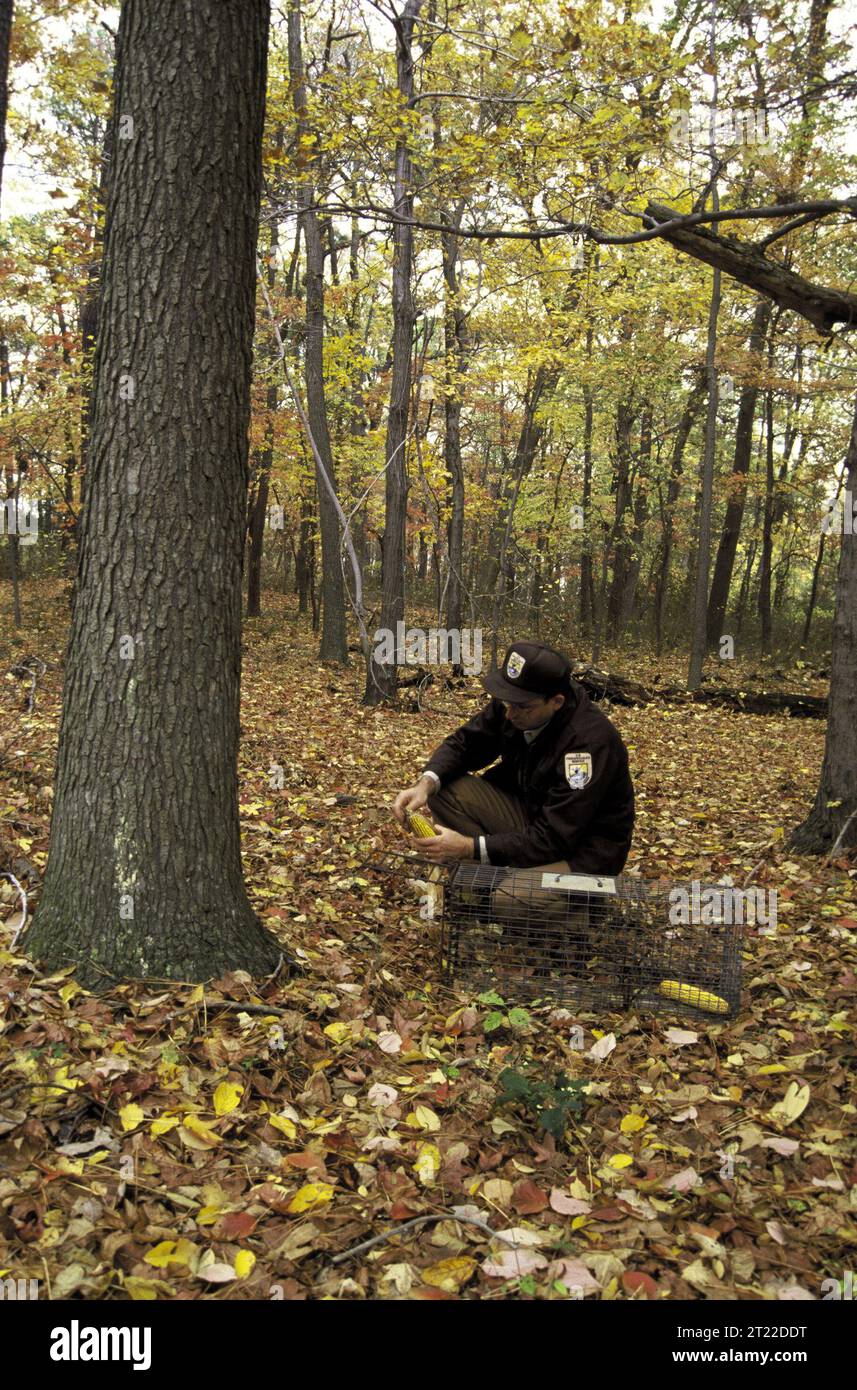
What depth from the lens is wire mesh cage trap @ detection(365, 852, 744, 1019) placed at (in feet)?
11.4

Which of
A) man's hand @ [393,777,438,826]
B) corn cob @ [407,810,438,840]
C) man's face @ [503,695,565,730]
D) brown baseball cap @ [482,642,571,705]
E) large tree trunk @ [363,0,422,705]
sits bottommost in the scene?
corn cob @ [407,810,438,840]

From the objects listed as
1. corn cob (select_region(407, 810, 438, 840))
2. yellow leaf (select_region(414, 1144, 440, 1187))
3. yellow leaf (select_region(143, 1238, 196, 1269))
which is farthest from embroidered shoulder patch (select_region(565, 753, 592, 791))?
yellow leaf (select_region(143, 1238, 196, 1269))

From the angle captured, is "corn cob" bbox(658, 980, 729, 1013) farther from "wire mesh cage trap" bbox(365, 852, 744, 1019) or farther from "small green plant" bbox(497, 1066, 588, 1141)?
"small green plant" bbox(497, 1066, 588, 1141)

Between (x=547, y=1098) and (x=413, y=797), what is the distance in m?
1.76

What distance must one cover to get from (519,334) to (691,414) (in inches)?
299

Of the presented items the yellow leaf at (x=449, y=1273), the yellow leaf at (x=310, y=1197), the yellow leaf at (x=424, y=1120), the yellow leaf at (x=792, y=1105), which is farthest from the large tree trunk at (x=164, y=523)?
the yellow leaf at (x=792, y=1105)

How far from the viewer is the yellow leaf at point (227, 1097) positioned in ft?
8.16

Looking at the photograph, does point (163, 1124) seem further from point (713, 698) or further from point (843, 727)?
point (713, 698)

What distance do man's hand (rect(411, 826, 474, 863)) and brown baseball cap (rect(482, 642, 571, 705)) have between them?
0.68 m

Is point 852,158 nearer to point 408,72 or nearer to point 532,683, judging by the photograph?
point 408,72

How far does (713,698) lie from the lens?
1295cm

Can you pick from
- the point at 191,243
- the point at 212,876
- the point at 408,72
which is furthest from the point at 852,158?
the point at 212,876

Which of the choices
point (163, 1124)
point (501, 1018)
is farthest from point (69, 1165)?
point (501, 1018)
